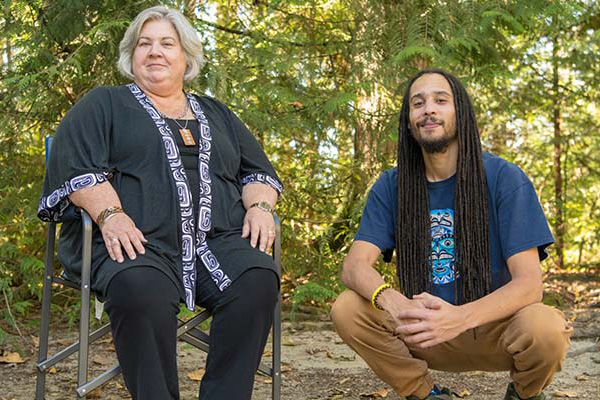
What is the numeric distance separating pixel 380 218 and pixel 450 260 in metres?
0.31

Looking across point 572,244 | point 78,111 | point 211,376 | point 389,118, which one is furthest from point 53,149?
point 572,244

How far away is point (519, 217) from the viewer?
246cm

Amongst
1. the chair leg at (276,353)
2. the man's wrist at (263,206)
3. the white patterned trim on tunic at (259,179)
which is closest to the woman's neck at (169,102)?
the white patterned trim on tunic at (259,179)

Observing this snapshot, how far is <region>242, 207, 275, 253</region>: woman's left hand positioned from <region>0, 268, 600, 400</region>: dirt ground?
2.92 ft

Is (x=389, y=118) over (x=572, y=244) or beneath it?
over

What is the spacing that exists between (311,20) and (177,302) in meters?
3.05

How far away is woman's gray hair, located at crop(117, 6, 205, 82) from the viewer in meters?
2.83

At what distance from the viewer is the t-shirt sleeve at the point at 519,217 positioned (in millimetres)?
2430

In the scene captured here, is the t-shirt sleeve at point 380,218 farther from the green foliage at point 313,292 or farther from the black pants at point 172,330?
the green foliage at point 313,292

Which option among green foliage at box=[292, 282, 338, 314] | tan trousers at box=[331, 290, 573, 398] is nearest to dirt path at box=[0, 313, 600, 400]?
green foliage at box=[292, 282, 338, 314]

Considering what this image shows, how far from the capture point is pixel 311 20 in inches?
193

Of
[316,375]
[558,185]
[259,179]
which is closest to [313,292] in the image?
[316,375]

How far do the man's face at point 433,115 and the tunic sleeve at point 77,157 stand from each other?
1.12 metres

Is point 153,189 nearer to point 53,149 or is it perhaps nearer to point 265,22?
point 53,149
